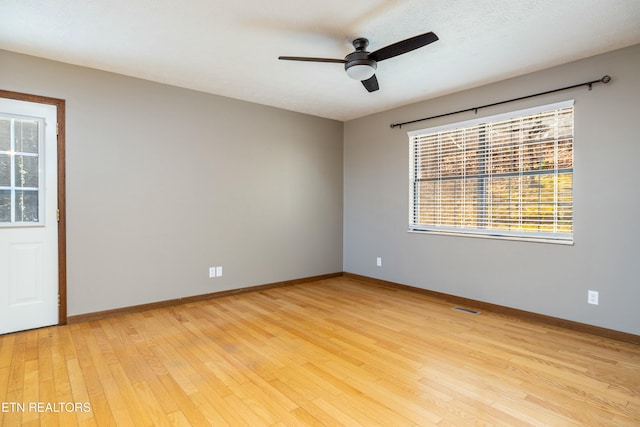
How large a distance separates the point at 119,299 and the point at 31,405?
1745 mm

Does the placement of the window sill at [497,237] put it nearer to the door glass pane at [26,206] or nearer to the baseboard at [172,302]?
the baseboard at [172,302]

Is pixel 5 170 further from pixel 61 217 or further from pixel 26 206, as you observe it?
pixel 61 217

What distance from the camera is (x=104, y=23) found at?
263cm

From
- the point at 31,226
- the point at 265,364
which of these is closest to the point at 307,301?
the point at 265,364

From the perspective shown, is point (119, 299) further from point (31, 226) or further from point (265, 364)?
point (265, 364)

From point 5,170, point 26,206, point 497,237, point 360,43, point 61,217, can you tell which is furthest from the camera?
point 497,237

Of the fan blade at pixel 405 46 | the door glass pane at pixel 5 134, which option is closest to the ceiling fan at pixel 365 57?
the fan blade at pixel 405 46

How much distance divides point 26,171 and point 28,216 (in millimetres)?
435

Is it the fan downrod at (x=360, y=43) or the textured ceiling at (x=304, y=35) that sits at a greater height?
the textured ceiling at (x=304, y=35)

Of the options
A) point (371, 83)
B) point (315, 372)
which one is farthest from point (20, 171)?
point (371, 83)

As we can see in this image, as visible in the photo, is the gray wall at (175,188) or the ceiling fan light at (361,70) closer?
the ceiling fan light at (361,70)

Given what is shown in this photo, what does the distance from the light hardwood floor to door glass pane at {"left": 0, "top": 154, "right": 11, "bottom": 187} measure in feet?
4.66

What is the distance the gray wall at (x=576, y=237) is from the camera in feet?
9.98

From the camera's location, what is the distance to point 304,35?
2826mm
